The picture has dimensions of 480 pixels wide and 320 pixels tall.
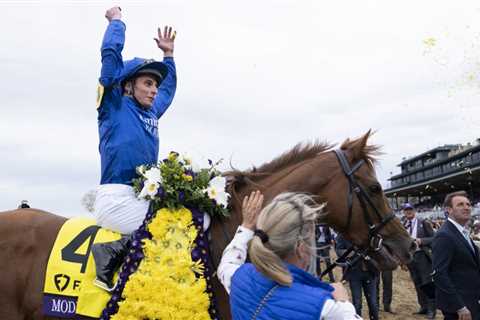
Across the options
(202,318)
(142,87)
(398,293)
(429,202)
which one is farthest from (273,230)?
(429,202)

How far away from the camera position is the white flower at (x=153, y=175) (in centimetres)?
345

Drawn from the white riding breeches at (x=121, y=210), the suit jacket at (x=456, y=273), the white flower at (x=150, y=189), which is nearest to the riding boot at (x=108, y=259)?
the white riding breeches at (x=121, y=210)

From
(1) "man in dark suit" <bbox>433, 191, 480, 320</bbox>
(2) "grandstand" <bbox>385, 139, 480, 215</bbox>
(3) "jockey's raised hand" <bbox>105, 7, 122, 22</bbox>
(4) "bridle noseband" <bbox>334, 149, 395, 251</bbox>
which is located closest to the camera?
(4) "bridle noseband" <bbox>334, 149, 395, 251</bbox>

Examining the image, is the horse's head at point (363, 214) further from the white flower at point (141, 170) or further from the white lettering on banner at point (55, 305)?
the white lettering on banner at point (55, 305)

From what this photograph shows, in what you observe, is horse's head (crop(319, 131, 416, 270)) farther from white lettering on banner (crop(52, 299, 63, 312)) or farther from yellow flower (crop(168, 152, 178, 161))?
white lettering on banner (crop(52, 299, 63, 312))

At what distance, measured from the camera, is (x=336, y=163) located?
3.74 meters

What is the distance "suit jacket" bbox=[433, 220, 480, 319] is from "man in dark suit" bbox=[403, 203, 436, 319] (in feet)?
15.0

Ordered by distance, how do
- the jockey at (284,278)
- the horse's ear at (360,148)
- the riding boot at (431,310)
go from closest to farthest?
the jockey at (284,278)
the horse's ear at (360,148)
the riding boot at (431,310)

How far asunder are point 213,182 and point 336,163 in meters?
1.00

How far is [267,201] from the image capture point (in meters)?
3.59

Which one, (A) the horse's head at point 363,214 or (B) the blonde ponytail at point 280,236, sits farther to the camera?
(A) the horse's head at point 363,214

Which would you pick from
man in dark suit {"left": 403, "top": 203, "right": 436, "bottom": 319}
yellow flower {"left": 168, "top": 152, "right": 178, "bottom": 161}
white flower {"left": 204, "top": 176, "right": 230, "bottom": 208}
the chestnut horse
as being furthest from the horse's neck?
man in dark suit {"left": 403, "top": 203, "right": 436, "bottom": 319}

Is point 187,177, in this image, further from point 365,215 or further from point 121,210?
point 365,215

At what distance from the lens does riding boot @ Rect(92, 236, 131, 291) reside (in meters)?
3.43
